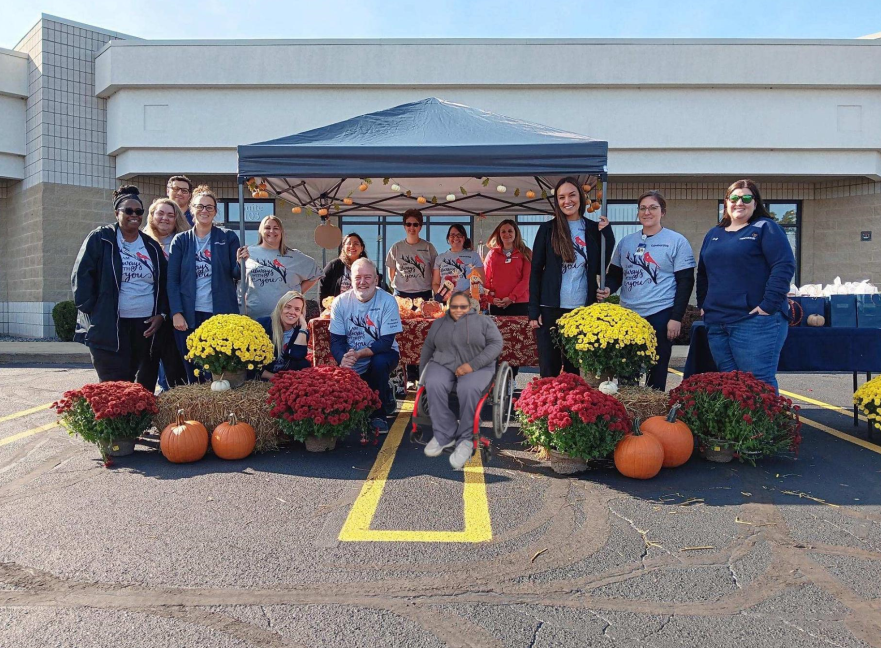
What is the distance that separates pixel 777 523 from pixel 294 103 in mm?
12933

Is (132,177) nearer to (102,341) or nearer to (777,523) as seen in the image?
(102,341)

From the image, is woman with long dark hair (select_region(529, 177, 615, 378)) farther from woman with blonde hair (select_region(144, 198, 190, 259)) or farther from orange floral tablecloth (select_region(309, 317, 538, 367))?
woman with blonde hair (select_region(144, 198, 190, 259))

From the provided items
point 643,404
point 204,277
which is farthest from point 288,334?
point 643,404

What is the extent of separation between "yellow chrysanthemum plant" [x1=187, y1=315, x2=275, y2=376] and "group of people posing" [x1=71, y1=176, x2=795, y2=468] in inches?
17.4

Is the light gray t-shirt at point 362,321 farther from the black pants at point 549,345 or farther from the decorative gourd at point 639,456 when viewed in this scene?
the decorative gourd at point 639,456

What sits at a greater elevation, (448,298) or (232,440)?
(448,298)

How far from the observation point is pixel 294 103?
13898 mm

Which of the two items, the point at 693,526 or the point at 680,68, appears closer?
the point at 693,526

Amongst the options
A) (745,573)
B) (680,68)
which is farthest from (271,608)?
(680,68)

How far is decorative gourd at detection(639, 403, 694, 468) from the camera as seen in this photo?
446 centimetres

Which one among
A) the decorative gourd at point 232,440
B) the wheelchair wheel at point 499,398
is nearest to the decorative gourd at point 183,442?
the decorative gourd at point 232,440

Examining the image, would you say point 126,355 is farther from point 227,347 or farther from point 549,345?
point 549,345

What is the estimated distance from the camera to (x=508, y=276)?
720 cm

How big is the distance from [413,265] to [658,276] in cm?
313
